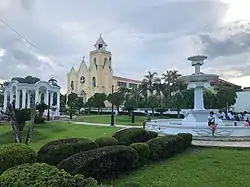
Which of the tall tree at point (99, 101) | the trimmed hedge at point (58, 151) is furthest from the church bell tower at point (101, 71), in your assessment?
the trimmed hedge at point (58, 151)

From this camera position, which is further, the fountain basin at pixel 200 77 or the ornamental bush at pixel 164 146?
the fountain basin at pixel 200 77

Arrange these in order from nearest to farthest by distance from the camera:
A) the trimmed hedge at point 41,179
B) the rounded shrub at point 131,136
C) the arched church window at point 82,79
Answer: the trimmed hedge at point 41,179, the rounded shrub at point 131,136, the arched church window at point 82,79

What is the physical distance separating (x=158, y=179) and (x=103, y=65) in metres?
77.7

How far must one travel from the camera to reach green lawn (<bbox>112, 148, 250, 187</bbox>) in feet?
25.4

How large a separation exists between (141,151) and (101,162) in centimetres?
242

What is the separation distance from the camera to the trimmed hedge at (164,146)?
34.0ft

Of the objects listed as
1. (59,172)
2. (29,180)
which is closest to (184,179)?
(59,172)

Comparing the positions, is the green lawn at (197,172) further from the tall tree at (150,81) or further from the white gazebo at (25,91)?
the tall tree at (150,81)

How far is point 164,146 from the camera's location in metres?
10.7

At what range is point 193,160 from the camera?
35.0 feet

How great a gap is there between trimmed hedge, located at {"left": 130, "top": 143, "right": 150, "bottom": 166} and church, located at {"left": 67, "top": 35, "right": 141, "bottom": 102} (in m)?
73.7

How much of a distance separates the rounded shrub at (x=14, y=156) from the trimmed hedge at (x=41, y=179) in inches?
A: 84.9

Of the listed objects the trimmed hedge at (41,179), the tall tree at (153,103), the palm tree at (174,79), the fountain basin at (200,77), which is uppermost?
the palm tree at (174,79)

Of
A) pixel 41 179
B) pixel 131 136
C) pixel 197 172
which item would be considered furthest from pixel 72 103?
pixel 41 179
